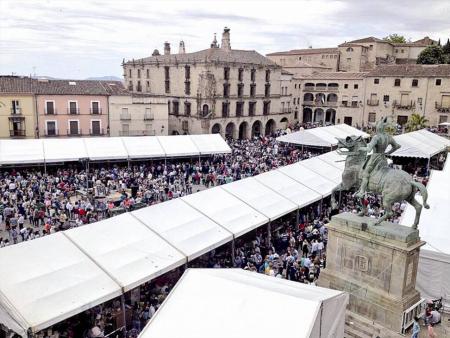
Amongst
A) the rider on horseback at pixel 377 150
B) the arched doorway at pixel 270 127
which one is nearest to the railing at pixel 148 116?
the arched doorway at pixel 270 127

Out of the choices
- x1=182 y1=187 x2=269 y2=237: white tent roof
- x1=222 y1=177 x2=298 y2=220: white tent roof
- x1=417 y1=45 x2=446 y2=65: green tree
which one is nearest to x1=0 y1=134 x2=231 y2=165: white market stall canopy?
x1=222 y1=177 x2=298 y2=220: white tent roof

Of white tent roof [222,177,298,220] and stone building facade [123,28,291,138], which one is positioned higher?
stone building facade [123,28,291,138]

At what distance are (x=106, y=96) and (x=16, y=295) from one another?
27.4 meters

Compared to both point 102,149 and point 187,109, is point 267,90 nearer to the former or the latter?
point 187,109

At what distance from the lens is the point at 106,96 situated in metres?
33.5

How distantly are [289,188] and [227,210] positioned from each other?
4.11 meters

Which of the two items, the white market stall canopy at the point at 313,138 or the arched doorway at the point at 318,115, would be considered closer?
the white market stall canopy at the point at 313,138

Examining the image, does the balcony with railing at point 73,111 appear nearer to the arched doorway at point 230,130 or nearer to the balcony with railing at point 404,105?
the arched doorway at point 230,130

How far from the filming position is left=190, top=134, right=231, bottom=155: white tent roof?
86.0 feet

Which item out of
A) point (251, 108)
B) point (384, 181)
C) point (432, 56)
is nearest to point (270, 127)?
point (251, 108)

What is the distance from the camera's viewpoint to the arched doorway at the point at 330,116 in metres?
53.3

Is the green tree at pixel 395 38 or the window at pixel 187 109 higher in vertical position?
the green tree at pixel 395 38

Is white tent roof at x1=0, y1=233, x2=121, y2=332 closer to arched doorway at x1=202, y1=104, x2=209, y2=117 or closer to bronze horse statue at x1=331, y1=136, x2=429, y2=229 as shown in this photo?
bronze horse statue at x1=331, y1=136, x2=429, y2=229

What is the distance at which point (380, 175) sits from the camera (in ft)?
31.5
